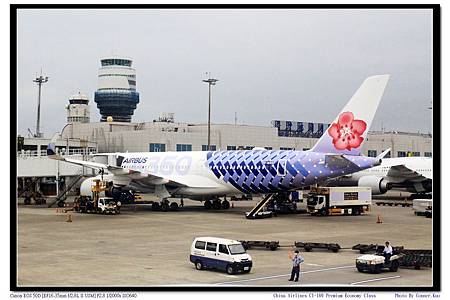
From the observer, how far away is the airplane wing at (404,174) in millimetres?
62594

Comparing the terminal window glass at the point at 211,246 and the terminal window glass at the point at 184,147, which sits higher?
the terminal window glass at the point at 184,147

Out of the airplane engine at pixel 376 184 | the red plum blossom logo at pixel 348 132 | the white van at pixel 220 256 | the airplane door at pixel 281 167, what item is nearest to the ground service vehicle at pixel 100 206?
the airplane door at pixel 281 167

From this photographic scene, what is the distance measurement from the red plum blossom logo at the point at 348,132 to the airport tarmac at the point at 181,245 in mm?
4860

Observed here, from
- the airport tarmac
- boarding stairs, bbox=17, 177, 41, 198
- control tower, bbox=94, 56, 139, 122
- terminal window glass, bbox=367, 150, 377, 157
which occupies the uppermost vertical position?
control tower, bbox=94, 56, 139, 122

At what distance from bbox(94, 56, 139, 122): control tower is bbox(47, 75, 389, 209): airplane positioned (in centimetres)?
7373

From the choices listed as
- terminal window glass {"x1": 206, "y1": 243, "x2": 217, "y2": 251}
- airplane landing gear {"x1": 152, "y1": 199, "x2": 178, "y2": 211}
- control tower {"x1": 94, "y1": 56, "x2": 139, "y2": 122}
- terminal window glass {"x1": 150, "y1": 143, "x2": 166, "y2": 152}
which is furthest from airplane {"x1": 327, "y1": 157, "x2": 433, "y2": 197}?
control tower {"x1": 94, "y1": 56, "x2": 139, "y2": 122}

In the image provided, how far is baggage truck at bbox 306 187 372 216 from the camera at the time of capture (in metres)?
45.9

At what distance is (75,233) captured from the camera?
34969 mm

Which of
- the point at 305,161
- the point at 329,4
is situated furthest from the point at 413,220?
the point at 329,4

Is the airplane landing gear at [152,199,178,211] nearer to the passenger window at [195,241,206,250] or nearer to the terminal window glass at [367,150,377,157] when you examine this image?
the passenger window at [195,241,206,250]

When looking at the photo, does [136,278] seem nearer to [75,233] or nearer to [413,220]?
[75,233]

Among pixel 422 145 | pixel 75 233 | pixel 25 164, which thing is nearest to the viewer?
pixel 75 233

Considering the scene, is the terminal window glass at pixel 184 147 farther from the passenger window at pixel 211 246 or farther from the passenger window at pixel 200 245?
the passenger window at pixel 211 246

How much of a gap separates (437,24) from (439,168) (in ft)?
12.3
